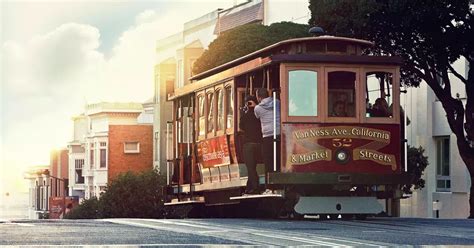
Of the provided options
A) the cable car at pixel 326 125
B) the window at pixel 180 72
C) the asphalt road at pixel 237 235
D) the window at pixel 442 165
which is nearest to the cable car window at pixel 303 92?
the cable car at pixel 326 125

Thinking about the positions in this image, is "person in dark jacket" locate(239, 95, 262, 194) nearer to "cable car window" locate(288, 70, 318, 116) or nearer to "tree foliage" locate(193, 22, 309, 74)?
"cable car window" locate(288, 70, 318, 116)

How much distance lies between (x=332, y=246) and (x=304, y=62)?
10.3 meters

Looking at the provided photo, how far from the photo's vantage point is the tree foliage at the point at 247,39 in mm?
46938

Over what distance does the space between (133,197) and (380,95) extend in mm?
37384

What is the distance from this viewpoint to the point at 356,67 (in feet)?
78.8

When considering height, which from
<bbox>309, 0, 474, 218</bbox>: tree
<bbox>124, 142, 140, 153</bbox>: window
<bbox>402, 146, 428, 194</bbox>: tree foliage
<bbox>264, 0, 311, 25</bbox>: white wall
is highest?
<bbox>264, 0, 311, 25</bbox>: white wall

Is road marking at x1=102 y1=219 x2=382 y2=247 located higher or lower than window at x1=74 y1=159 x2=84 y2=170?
lower

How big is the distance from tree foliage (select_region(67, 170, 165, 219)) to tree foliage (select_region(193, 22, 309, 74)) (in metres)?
12.7

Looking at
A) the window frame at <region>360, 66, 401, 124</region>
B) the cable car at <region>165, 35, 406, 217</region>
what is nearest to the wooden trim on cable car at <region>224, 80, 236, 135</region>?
the cable car at <region>165, 35, 406, 217</region>

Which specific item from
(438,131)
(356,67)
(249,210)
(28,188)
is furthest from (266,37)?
(28,188)

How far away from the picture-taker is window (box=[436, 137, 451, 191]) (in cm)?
4959

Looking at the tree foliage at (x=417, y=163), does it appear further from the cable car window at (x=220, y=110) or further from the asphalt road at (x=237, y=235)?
the asphalt road at (x=237, y=235)

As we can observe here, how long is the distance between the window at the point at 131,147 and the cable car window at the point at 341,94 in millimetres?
61783

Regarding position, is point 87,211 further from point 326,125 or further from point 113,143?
point 326,125
